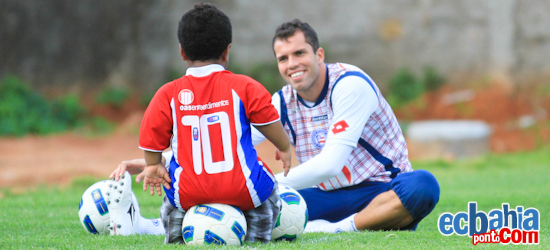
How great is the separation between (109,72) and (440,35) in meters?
7.38

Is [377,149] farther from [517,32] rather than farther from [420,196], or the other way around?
[517,32]

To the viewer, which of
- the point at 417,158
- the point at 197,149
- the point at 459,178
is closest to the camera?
the point at 197,149

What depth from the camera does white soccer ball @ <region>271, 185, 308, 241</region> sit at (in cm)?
323

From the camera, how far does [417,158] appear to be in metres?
10.7

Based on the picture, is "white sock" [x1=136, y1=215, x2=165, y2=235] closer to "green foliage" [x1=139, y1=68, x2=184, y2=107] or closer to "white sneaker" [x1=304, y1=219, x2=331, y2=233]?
"white sneaker" [x1=304, y1=219, x2=331, y2=233]

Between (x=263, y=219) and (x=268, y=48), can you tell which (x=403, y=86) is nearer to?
(x=268, y=48)

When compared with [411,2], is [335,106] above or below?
below

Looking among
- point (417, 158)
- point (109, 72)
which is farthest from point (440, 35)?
point (109, 72)

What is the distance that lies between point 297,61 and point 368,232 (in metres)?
1.19

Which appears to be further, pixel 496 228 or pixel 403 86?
pixel 403 86

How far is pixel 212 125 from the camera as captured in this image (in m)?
2.81

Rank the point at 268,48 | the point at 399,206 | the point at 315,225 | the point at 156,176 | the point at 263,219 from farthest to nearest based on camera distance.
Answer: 1. the point at 268,48
2. the point at 315,225
3. the point at 399,206
4. the point at 263,219
5. the point at 156,176

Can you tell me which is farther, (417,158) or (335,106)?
(417,158)

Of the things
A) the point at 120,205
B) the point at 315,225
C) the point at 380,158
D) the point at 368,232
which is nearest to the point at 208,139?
the point at 120,205
